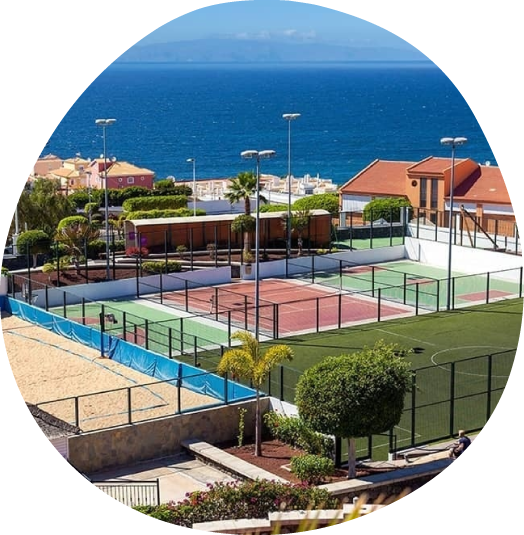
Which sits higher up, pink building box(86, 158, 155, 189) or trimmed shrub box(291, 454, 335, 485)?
pink building box(86, 158, 155, 189)

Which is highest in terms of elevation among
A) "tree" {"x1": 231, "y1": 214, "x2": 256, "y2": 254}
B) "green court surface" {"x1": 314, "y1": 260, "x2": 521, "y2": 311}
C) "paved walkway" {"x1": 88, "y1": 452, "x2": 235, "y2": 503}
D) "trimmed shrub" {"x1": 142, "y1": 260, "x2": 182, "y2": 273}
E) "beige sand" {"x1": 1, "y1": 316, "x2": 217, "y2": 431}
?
"tree" {"x1": 231, "y1": 214, "x2": 256, "y2": 254}

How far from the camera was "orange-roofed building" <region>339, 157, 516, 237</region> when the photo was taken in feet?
178

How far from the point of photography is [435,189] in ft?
185

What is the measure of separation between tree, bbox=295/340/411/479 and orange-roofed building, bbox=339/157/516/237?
31.3 metres

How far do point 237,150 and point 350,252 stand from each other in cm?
13937

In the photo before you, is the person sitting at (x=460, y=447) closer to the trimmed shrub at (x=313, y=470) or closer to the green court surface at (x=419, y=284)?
the trimmed shrub at (x=313, y=470)

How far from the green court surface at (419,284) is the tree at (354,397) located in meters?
14.5

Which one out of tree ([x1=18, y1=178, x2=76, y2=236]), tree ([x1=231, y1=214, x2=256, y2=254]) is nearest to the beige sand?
tree ([x1=231, y1=214, x2=256, y2=254])

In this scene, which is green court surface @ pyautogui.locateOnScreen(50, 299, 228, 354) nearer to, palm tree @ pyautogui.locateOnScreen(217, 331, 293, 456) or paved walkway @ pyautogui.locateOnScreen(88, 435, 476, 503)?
palm tree @ pyautogui.locateOnScreen(217, 331, 293, 456)

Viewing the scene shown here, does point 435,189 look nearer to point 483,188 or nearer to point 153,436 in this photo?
point 483,188

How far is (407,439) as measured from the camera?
23.0 m

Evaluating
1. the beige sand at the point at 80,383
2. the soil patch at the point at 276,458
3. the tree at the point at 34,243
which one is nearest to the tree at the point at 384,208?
the tree at the point at 34,243

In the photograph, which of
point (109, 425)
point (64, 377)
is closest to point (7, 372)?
point (109, 425)

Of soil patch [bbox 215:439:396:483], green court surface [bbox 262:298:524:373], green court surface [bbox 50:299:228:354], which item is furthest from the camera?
green court surface [bbox 262:298:524:373]
